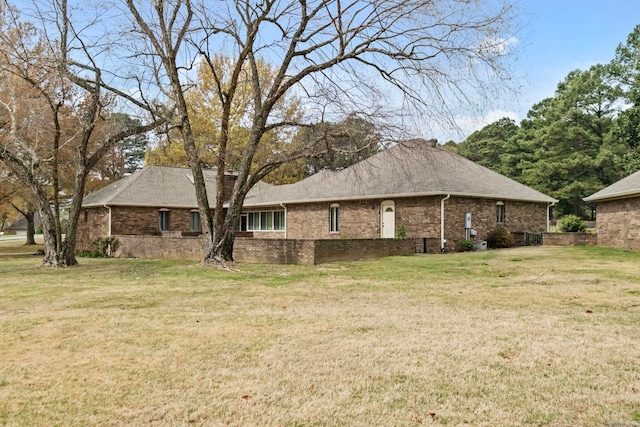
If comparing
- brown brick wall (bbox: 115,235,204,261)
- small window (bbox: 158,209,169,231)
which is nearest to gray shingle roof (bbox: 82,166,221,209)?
small window (bbox: 158,209,169,231)

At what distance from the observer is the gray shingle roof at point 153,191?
28.3m

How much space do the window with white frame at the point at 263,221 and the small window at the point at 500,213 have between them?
12339mm

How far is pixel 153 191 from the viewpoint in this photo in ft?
98.1

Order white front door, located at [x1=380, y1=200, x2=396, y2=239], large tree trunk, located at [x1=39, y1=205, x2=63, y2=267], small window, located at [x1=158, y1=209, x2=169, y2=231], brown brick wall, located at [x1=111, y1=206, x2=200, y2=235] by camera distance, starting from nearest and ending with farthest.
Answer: large tree trunk, located at [x1=39, y1=205, x2=63, y2=267]
white front door, located at [x1=380, y1=200, x2=396, y2=239]
brown brick wall, located at [x1=111, y1=206, x2=200, y2=235]
small window, located at [x1=158, y1=209, x2=169, y2=231]

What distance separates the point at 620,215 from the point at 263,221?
780 inches

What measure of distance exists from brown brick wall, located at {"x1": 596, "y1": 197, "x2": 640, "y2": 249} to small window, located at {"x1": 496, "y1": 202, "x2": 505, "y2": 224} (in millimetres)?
4173

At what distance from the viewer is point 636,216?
2041 cm

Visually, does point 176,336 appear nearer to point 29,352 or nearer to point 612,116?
point 29,352

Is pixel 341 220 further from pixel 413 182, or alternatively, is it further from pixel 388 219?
pixel 413 182

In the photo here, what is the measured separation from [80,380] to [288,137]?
33.0 meters

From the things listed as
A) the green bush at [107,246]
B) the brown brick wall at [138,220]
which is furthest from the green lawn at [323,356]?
the brown brick wall at [138,220]

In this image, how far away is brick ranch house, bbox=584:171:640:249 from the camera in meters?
20.3

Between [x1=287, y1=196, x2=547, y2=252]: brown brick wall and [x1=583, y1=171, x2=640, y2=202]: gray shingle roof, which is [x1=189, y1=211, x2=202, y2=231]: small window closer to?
[x1=287, y1=196, x2=547, y2=252]: brown brick wall

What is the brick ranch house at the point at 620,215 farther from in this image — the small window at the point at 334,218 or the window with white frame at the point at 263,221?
the window with white frame at the point at 263,221
